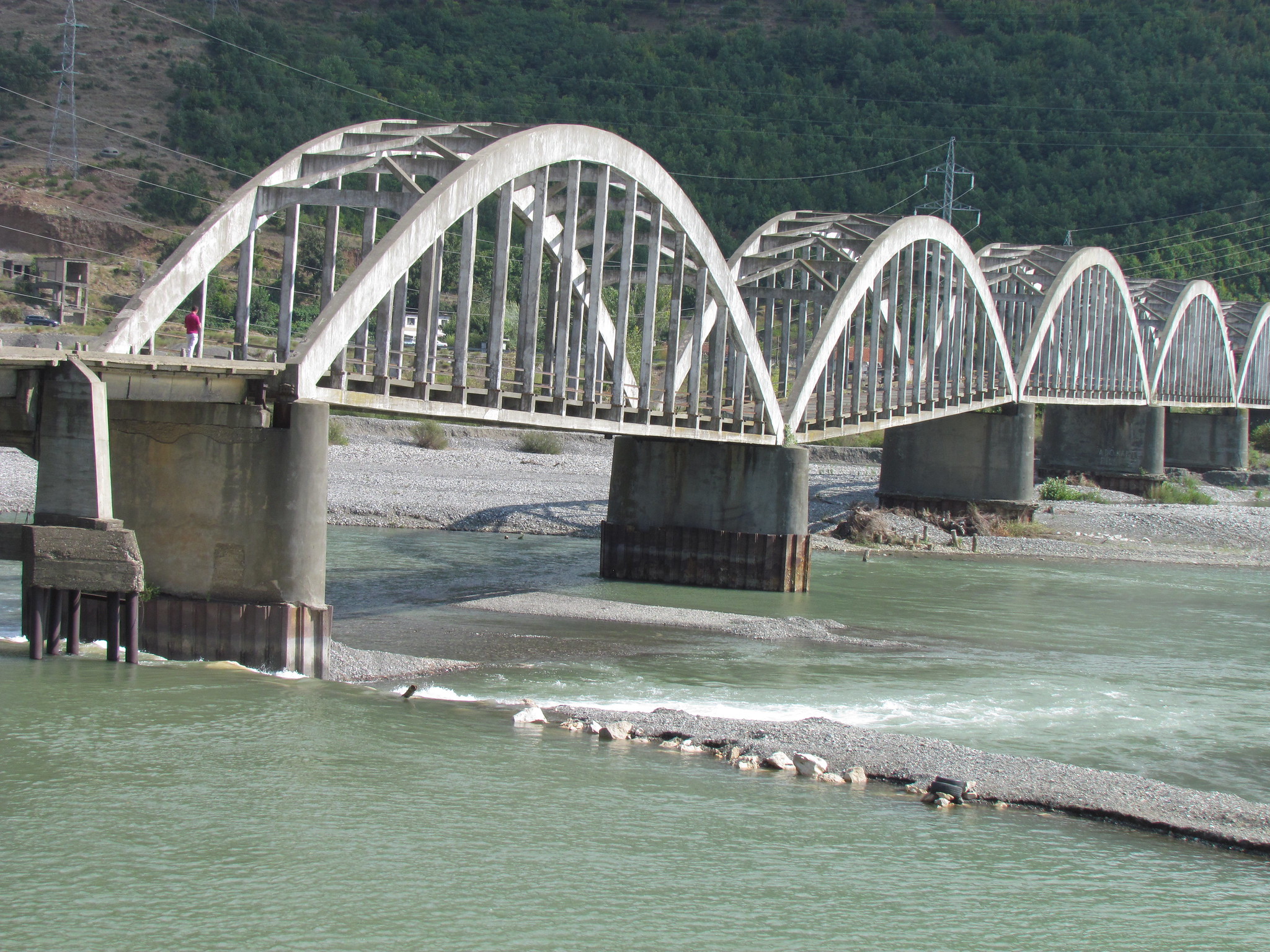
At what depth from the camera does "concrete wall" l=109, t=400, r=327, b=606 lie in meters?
19.4

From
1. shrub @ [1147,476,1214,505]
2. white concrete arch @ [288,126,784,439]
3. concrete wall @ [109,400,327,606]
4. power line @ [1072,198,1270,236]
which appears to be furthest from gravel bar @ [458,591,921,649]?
power line @ [1072,198,1270,236]

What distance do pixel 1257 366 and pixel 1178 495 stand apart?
34.1 meters

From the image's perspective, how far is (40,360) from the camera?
17.7 meters

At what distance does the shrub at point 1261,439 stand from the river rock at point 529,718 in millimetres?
83998

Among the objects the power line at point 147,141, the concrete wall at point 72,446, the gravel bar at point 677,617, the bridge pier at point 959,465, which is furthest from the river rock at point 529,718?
the power line at point 147,141

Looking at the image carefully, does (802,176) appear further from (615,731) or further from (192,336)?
(615,731)

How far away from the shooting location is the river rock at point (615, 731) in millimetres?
16672

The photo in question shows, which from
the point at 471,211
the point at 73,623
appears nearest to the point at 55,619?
the point at 73,623

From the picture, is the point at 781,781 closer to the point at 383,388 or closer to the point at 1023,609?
the point at 383,388

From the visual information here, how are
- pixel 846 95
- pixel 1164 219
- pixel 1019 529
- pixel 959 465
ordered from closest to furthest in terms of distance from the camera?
pixel 1019 529, pixel 959 465, pixel 1164 219, pixel 846 95

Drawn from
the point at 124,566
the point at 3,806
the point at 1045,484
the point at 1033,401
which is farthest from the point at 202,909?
the point at 1045,484

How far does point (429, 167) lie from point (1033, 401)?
117ft

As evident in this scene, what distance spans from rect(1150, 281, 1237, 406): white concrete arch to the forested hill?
35.2 m

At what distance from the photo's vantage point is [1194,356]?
80750mm
